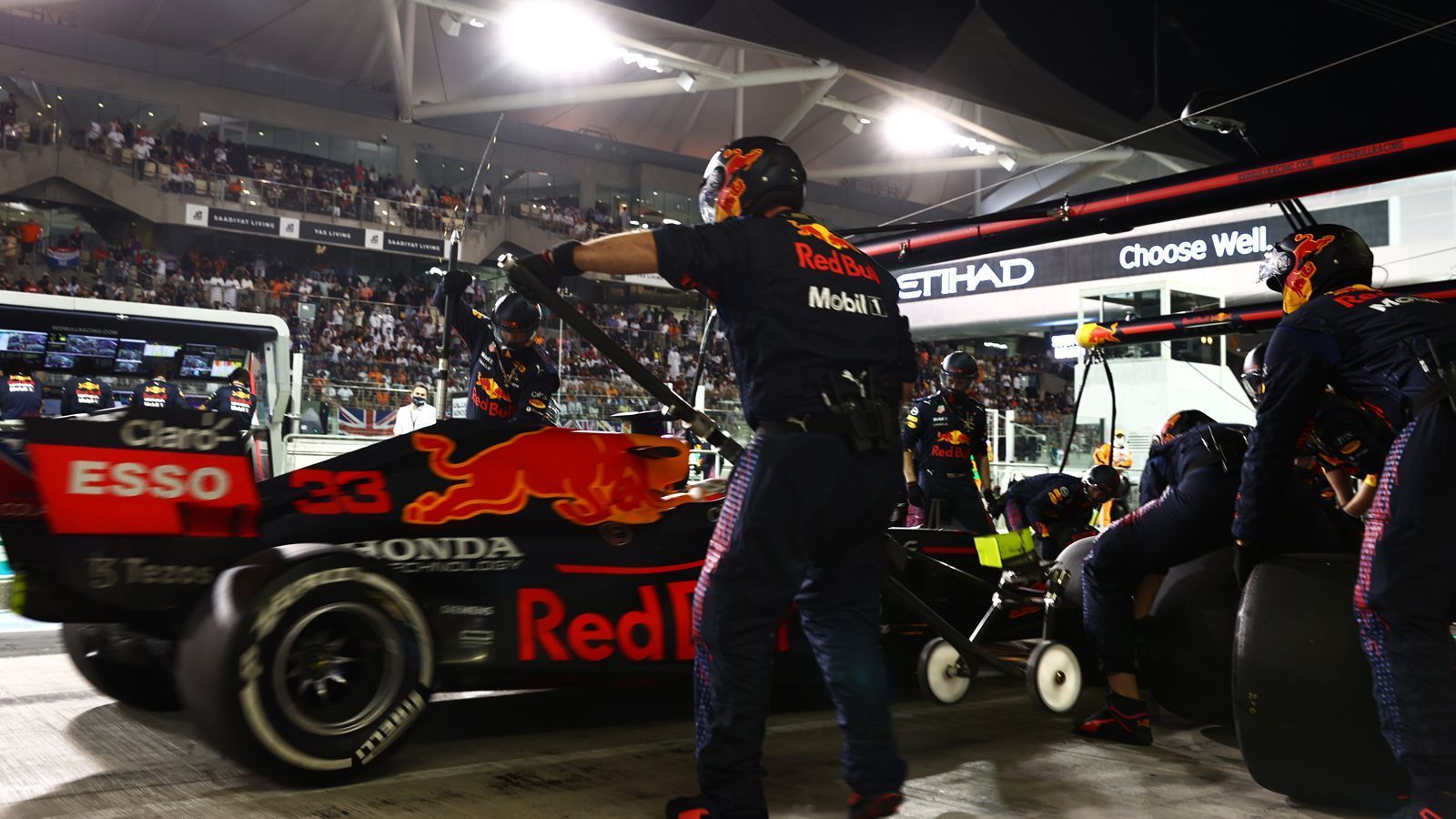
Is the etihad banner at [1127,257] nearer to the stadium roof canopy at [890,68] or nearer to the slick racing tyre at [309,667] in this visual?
the stadium roof canopy at [890,68]

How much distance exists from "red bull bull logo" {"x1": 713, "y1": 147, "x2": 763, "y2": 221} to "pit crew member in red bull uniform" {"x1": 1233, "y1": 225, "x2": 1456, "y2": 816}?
1.63 metres

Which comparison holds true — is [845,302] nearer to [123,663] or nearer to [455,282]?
[123,663]

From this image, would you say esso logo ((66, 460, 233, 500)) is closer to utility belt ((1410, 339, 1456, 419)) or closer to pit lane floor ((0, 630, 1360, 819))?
pit lane floor ((0, 630, 1360, 819))

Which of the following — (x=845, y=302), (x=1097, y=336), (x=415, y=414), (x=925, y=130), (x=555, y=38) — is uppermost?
(x=555, y=38)

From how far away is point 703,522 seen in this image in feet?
13.0

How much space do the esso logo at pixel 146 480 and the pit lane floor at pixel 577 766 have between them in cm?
78

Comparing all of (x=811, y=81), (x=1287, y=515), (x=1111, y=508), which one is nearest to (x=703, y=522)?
(x=1287, y=515)

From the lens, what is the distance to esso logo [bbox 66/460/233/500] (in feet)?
9.71

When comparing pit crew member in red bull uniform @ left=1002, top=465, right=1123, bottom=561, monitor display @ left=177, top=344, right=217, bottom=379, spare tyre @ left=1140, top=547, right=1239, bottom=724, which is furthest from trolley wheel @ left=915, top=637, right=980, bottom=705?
monitor display @ left=177, top=344, right=217, bottom=379

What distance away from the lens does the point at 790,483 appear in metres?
2.76

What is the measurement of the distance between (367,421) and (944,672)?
35.4 ft

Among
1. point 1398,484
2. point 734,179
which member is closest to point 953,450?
point 1398,484

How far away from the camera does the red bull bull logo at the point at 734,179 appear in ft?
10.3

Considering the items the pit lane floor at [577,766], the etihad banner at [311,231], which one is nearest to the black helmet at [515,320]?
the pit lane floor at [577,766]
